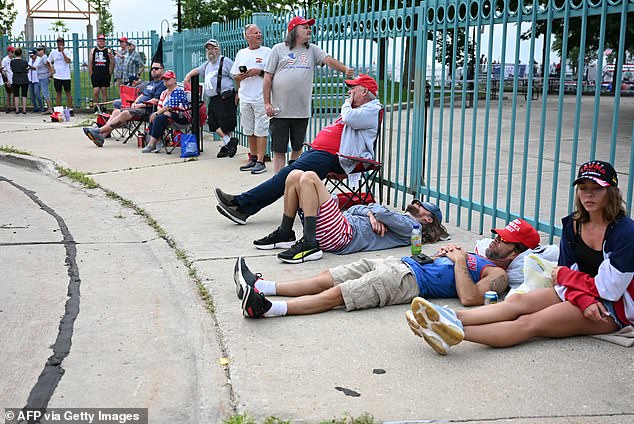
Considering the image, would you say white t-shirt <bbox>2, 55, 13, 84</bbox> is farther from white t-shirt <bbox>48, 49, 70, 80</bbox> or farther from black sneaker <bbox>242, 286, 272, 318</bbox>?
black sneaker <bbox>242, 286, 272, 318</bbox>

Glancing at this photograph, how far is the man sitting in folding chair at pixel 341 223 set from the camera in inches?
244

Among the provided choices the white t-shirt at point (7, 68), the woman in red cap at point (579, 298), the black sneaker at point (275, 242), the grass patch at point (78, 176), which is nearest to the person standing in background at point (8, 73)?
the white t-shirt at point (7, 68)

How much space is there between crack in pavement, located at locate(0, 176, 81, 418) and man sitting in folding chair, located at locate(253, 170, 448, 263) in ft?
5.19

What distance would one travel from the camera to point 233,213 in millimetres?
7465

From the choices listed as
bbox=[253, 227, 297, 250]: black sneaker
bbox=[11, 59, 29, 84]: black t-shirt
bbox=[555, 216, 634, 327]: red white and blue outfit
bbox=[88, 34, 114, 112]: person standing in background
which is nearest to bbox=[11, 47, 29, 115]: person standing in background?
bbox=[11, 59, 29, 84]: black t-shirt

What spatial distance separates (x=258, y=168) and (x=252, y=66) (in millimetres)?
1427

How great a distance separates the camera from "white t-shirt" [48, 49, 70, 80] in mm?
22312

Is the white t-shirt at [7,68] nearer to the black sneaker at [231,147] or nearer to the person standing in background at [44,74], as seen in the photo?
the person standing in background at [44,74]

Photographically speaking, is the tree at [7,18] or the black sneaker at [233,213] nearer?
the black sneaker at [233,213]

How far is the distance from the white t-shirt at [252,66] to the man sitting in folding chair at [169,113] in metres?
2.01

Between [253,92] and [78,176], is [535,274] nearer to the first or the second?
[253,92]

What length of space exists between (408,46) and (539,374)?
4.39m

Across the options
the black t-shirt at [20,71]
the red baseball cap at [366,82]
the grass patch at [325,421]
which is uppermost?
the black t-shirt at [20,71]

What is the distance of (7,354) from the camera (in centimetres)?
455
